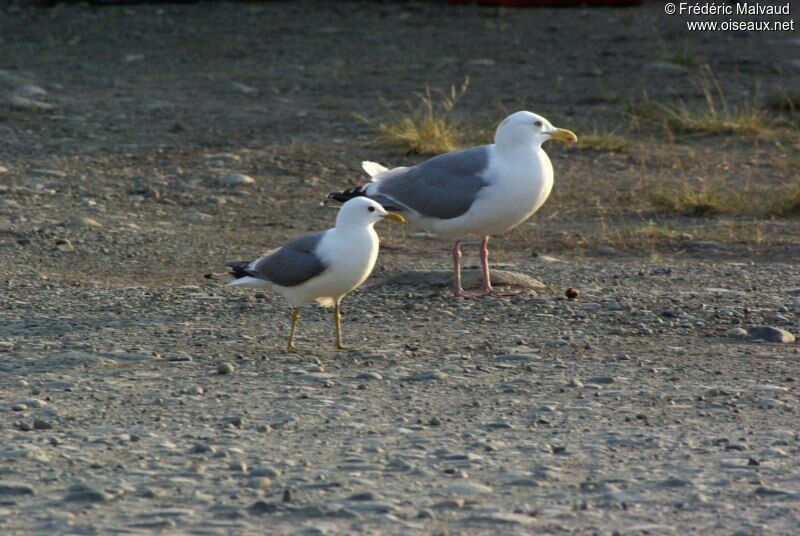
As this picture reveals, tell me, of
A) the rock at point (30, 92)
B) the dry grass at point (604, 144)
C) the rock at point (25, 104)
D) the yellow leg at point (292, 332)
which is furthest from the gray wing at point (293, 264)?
the rock at point (30, 92)

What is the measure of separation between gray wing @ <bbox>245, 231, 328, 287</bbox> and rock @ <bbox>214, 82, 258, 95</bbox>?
27.4 feet

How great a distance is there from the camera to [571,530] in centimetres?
440

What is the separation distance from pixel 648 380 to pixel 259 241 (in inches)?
155

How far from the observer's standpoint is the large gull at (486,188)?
792 cm

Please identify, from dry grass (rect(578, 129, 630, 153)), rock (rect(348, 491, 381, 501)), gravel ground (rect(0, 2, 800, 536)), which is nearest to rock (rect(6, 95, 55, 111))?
gravel ground (rect(0, 2, 800, 536))

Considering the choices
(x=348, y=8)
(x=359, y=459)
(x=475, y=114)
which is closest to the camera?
(x=359, y=459)

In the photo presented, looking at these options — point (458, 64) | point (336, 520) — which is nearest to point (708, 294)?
point (336, 520)

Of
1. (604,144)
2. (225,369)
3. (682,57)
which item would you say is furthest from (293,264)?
(682,57)

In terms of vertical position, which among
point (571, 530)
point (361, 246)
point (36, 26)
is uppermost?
point (36, 26)

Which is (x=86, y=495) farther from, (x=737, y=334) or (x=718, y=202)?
(x=718, y=202)

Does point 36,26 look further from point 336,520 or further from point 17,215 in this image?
point 336,520

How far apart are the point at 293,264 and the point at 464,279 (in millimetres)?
1851

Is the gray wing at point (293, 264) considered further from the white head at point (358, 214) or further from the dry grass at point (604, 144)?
the dry grass at point (604, 144)

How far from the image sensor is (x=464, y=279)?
8.26 m
